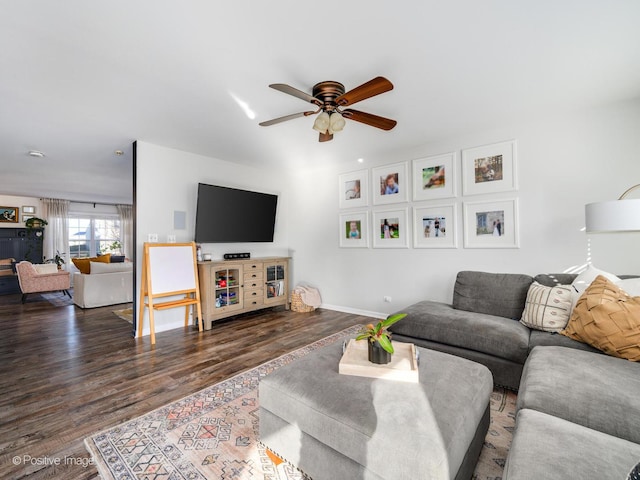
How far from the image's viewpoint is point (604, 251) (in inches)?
109

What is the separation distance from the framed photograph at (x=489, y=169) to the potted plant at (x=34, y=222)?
974cm

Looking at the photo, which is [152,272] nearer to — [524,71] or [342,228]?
[342,228]

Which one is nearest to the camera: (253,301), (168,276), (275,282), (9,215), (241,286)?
(168,276)

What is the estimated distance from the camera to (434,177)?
376 cm

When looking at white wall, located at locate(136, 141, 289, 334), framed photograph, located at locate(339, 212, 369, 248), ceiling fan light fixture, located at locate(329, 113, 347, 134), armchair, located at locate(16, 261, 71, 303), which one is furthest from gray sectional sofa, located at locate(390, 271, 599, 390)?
A: armchair, located at locate(16, 261, 71, 303)

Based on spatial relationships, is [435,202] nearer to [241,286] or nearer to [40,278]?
[241,286]

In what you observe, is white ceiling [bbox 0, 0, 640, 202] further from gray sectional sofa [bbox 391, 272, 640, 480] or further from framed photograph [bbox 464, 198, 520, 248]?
gray sectional sofa [bbox 391, 272, 640, 480]

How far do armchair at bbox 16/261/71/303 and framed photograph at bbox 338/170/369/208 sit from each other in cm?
632

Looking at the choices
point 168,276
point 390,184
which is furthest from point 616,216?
point 168,276

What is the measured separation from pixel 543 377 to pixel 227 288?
3684 mm

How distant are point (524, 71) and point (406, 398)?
97.2 inches

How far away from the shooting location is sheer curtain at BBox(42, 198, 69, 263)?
7.73 meters

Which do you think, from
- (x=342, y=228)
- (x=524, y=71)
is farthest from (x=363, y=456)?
(x=342, y=228)

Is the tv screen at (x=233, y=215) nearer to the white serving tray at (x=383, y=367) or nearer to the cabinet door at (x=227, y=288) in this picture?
the cabinet door at (x=227, y=288)
